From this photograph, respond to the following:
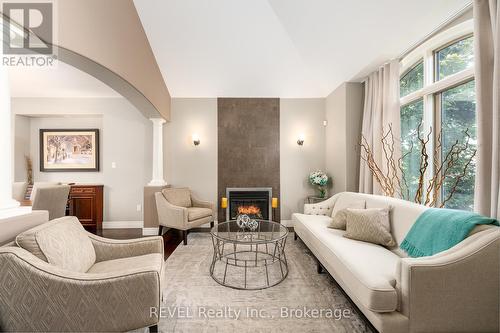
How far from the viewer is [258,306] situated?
1.97 metres

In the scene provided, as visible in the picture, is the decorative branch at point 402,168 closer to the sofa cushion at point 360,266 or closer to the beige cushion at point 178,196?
the sofa cushion at point 360,266

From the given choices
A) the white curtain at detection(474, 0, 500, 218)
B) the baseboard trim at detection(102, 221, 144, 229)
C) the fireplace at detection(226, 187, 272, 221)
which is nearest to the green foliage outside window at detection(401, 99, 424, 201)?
the white curtain at detection(474, 0, 500, 218)

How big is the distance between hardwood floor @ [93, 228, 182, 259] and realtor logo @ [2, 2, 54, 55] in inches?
105

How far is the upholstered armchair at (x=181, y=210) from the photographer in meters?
3.58

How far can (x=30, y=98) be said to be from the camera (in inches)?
176

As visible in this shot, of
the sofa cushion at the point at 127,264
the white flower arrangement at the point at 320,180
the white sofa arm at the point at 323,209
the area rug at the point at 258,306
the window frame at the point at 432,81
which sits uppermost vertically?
the window frame at the point at 432,81

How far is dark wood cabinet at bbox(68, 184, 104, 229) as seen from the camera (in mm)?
4336

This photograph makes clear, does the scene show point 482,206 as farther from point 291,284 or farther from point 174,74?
point 174,74

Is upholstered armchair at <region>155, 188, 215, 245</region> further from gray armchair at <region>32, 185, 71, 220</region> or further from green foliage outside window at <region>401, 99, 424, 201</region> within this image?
green foliage outside window at <region>401, 99, 424, 201</region>

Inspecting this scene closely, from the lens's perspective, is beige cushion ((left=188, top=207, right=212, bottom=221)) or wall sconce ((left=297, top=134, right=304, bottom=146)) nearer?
beige cushion ((left=188, top=207, right=212, bottom=221))

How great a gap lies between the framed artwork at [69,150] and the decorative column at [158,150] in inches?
51.2

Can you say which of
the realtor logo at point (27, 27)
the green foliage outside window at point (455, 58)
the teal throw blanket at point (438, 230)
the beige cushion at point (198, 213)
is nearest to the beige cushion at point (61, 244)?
the realtor logo at point (27, 27)

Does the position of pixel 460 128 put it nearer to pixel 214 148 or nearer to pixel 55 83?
pixel 214 148

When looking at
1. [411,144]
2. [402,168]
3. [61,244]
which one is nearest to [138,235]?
[61,244]
